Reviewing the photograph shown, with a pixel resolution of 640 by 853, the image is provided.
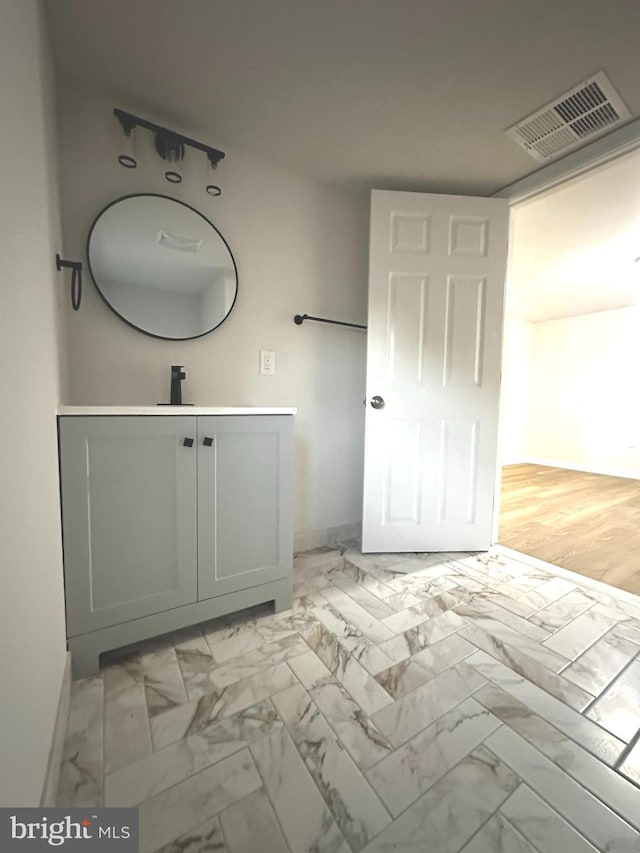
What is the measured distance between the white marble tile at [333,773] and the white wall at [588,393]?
16.9 ft

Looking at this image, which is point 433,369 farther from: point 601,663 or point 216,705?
point 216,705

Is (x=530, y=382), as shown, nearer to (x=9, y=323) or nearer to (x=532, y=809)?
(x=532, y=809)

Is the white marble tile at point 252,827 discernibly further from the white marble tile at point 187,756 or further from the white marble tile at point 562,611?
the white marble tile at point 562,611

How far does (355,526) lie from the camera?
2.15 meters

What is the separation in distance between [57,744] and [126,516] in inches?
21.0

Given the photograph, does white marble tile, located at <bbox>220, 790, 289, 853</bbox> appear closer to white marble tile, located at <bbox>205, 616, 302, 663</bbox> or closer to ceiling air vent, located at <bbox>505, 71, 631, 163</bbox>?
white marble tile, located at <bbox>205, 616, 302, 663</bbox>

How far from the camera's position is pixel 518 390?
17.0 feet

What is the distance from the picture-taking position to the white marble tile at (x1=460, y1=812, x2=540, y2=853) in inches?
25.5

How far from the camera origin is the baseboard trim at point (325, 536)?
1.96 metres

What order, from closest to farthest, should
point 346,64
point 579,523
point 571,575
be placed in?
1. point 346,64
2. point 571,575
3. point 579,523

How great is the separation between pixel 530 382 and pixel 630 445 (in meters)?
1.54

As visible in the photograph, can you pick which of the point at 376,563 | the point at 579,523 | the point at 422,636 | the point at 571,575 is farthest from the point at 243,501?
the point at 579,523

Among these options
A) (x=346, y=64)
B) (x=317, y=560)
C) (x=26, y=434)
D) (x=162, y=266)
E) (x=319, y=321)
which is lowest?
(x=317, y=560)

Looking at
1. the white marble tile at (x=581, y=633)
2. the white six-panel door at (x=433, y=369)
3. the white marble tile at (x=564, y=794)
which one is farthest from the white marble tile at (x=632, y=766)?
the white six-panel door at (x=433, y=369)
